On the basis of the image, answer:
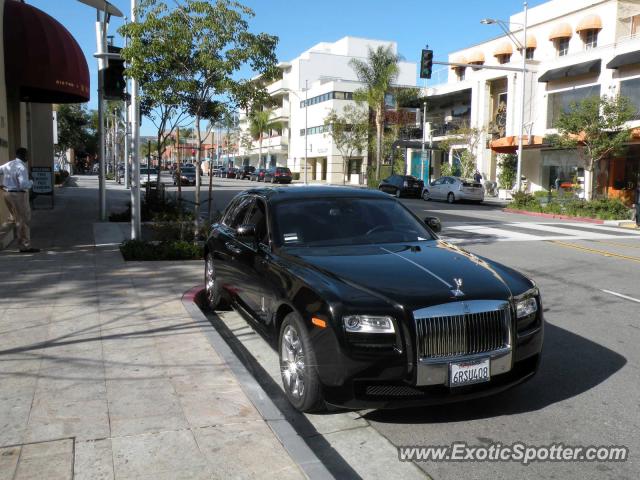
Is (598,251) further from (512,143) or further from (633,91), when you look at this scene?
(512,143)

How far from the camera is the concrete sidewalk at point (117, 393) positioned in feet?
11.8

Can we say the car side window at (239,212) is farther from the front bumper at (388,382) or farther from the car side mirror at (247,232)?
the front bumper at (388,382)

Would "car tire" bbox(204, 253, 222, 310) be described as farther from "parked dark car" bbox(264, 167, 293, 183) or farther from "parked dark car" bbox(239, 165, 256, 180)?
"parked dark car" bbox(239, 165, 256, 180)

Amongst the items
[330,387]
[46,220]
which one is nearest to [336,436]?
[330,387]

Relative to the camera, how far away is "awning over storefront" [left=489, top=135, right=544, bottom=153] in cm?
3566

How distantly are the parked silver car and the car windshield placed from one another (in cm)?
2789

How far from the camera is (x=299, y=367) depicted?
453 cm

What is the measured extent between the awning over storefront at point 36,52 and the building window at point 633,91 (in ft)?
83.2

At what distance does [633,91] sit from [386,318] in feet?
102

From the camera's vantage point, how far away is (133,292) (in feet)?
26.8

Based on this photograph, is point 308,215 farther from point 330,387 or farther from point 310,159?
point 310,159

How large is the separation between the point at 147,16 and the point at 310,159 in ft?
208

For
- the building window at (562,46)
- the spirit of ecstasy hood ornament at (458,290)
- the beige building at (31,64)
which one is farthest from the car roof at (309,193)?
the building window at (562,46)

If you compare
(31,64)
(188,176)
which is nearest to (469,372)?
(31,64)
